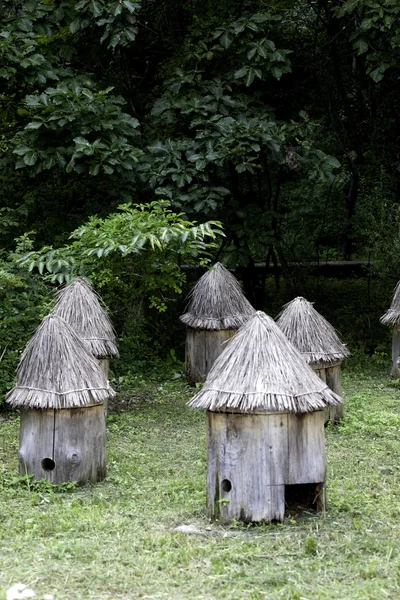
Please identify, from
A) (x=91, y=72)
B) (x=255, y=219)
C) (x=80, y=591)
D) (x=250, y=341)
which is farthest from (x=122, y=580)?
(x=91, y=72)

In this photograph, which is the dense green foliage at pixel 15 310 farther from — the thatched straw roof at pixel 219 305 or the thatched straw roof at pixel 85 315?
the thatched straw roof at pixel 219 305

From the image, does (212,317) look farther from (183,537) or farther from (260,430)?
(183,537)

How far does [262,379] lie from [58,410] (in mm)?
1974

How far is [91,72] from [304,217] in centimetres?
575

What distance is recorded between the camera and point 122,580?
5.38m

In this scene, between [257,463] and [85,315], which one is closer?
[257,463]

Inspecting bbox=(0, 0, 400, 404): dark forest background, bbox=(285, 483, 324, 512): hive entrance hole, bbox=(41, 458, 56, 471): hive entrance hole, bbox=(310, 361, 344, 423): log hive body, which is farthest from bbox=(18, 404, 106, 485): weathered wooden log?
bbox=(310, 361, 344, 423): log hive body

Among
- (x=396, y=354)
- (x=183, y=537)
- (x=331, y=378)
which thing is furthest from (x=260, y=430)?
(x=396, y=354)

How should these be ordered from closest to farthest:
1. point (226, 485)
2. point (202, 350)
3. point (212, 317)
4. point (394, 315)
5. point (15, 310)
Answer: point (226, 485)
point (15, 310)
point (212, 317)
point (202, 350)
point (394, 315)

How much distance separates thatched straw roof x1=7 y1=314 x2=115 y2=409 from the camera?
298 inches

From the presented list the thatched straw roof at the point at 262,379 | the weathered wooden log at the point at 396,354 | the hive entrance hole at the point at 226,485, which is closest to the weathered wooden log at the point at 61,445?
the thatched straw roof at the point at 262,379

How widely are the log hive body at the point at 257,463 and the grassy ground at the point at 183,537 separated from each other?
5.7 inches

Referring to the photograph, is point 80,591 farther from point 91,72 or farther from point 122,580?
point 91,72

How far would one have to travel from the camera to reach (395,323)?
1262cm
